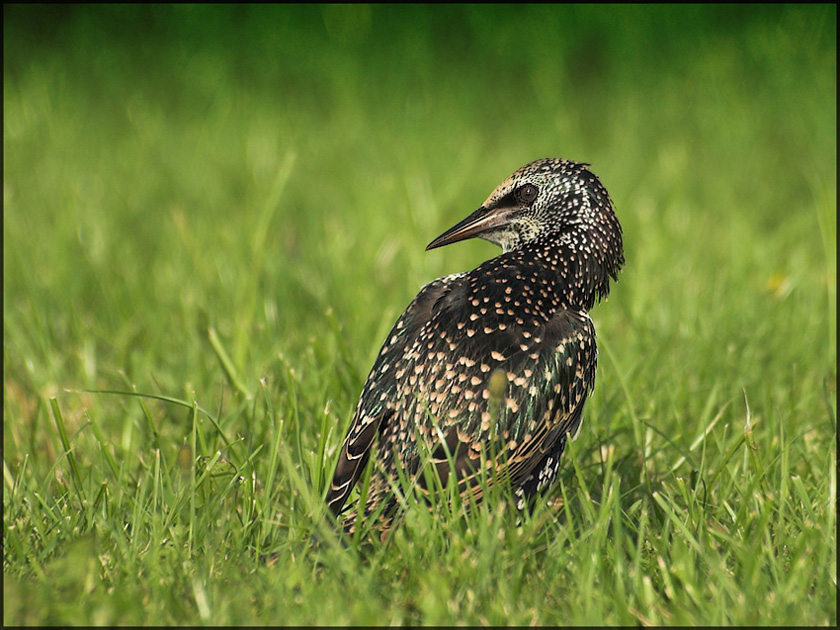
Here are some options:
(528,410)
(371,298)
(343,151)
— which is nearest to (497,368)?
(528,410)

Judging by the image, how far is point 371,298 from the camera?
5.19m

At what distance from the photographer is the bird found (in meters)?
3.09

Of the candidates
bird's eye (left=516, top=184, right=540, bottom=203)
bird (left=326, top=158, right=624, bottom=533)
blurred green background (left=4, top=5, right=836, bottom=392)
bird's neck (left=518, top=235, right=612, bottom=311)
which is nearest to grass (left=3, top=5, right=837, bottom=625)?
blurred green background (left=4, top=5, right=836, bottom=392)

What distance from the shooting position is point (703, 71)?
8953 mm

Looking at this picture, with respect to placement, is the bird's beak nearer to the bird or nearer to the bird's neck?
the bird

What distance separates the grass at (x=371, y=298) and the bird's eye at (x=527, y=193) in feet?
2.79

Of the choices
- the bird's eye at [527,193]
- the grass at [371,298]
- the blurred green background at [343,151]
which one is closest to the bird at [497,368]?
the bird's eye at [527,193]

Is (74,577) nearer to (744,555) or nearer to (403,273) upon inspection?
(744,555)

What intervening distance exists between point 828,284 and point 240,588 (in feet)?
12.3

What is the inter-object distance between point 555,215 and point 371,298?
6.03ft

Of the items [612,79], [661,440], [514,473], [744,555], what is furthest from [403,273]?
[612,79]

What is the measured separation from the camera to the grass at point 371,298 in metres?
2.79

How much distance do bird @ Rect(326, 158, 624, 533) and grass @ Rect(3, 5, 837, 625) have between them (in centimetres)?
14

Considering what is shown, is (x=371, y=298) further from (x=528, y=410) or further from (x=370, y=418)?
(x=528, y=410)
